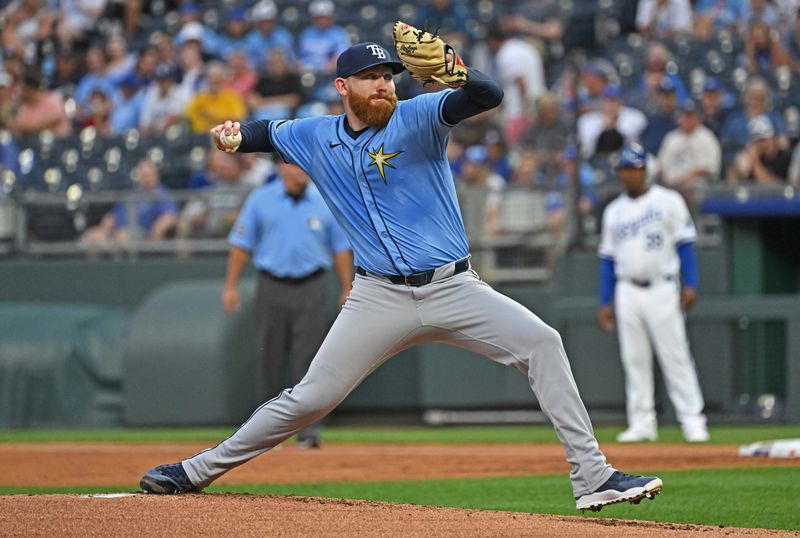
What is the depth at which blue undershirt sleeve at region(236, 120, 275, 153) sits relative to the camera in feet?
20.0

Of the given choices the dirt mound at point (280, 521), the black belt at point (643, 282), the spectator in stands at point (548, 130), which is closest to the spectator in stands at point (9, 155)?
the spectator in stands at point (548, 130)

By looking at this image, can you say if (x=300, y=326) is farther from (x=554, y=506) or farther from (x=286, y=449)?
(x=554, y=506)

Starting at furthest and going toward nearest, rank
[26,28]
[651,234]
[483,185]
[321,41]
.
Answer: [26,28] < [321,41] < [483,185] < [651,234]

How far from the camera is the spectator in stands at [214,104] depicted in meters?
15.7

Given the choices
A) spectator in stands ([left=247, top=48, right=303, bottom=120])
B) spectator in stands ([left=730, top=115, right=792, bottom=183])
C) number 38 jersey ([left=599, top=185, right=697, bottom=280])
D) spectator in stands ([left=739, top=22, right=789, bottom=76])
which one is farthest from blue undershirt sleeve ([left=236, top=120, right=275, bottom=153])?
spectator in stands ([left=247, top=48, right=303, bottom=120])

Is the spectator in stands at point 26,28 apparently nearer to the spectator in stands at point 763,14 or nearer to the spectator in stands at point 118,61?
the spectator in stands at point 118,61

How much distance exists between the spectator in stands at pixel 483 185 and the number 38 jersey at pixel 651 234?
2.00 m

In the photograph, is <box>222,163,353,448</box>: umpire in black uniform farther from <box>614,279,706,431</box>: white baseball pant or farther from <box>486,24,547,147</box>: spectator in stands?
<box>486,24,547,147</box>: spectator in stands

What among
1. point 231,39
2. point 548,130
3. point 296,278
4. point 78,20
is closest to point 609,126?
point 548,130

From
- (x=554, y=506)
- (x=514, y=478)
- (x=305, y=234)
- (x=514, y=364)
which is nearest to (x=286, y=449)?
(x=305, y=234)

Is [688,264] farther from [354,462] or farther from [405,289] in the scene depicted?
[405,289]

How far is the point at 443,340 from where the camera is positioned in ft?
19.1

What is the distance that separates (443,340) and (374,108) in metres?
1.03

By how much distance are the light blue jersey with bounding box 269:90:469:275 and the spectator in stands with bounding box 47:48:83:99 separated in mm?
13466
